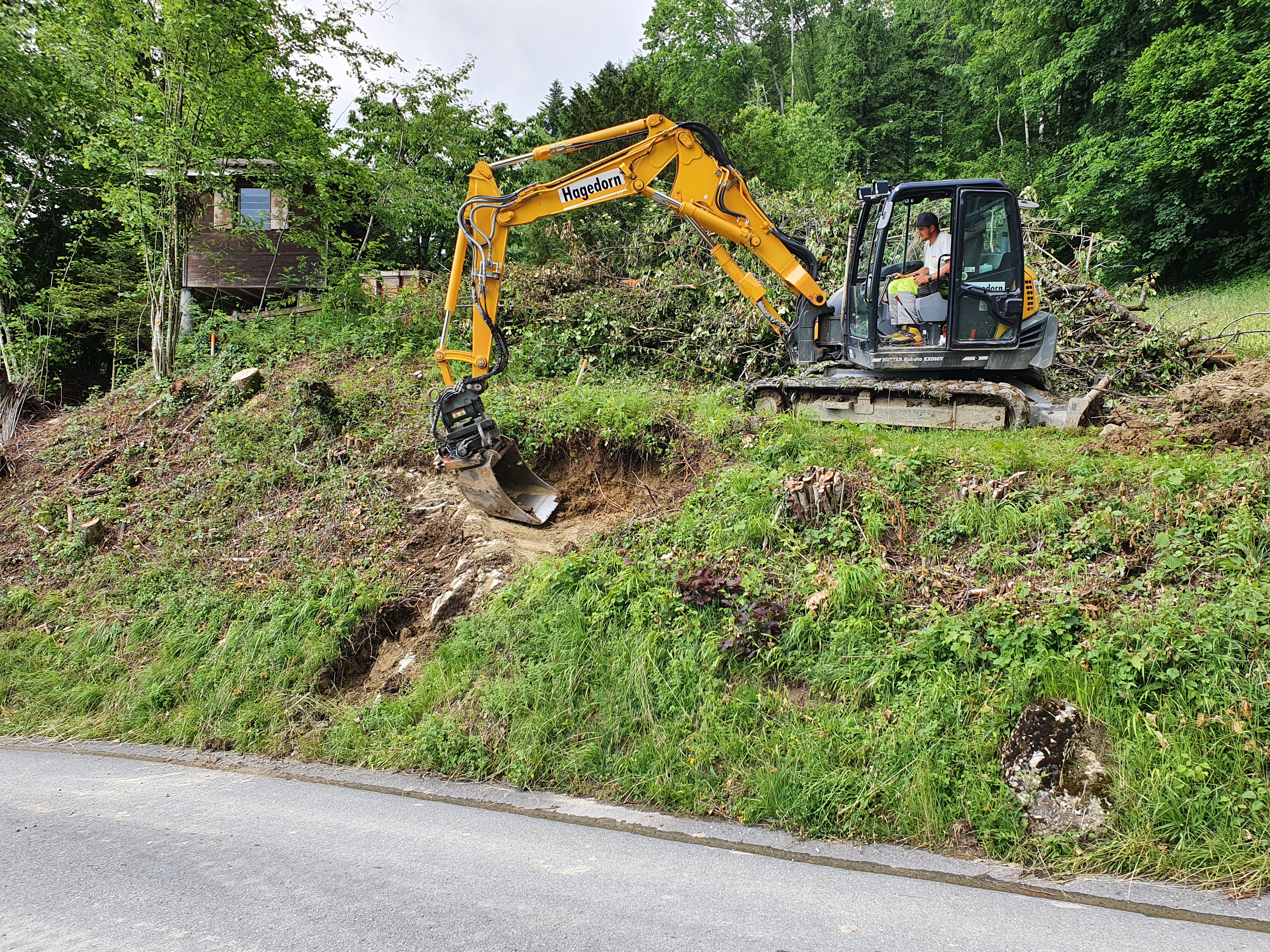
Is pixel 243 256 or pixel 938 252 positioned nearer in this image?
pixel 938 252

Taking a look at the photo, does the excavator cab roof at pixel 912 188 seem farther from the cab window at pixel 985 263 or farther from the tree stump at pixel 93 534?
the tree stump at pixel 93 534

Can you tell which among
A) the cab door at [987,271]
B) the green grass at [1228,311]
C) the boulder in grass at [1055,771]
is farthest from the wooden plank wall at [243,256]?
the green grass at [1228,311]

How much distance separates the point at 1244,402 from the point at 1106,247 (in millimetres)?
5459

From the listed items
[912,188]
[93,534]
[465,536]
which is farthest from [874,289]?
[93,534]

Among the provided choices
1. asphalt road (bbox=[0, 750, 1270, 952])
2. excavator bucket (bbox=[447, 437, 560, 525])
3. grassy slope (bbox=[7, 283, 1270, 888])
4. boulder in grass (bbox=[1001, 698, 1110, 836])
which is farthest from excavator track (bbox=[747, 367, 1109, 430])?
asphalt road (bbox=[0, 750, 1270, 952])

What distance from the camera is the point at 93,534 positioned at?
25.6ft

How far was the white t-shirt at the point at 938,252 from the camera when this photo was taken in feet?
22.6

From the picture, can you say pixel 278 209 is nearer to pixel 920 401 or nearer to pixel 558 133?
pixel 920 401

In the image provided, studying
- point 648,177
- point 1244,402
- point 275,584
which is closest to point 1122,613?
point 1244,402

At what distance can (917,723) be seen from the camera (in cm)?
390

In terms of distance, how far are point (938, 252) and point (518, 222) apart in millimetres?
3891

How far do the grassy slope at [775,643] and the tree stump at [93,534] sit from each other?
0.11m

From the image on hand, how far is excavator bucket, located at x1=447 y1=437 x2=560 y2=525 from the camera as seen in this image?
21.9ft

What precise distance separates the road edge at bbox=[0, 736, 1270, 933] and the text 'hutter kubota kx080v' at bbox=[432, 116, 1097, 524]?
2.59 metres
